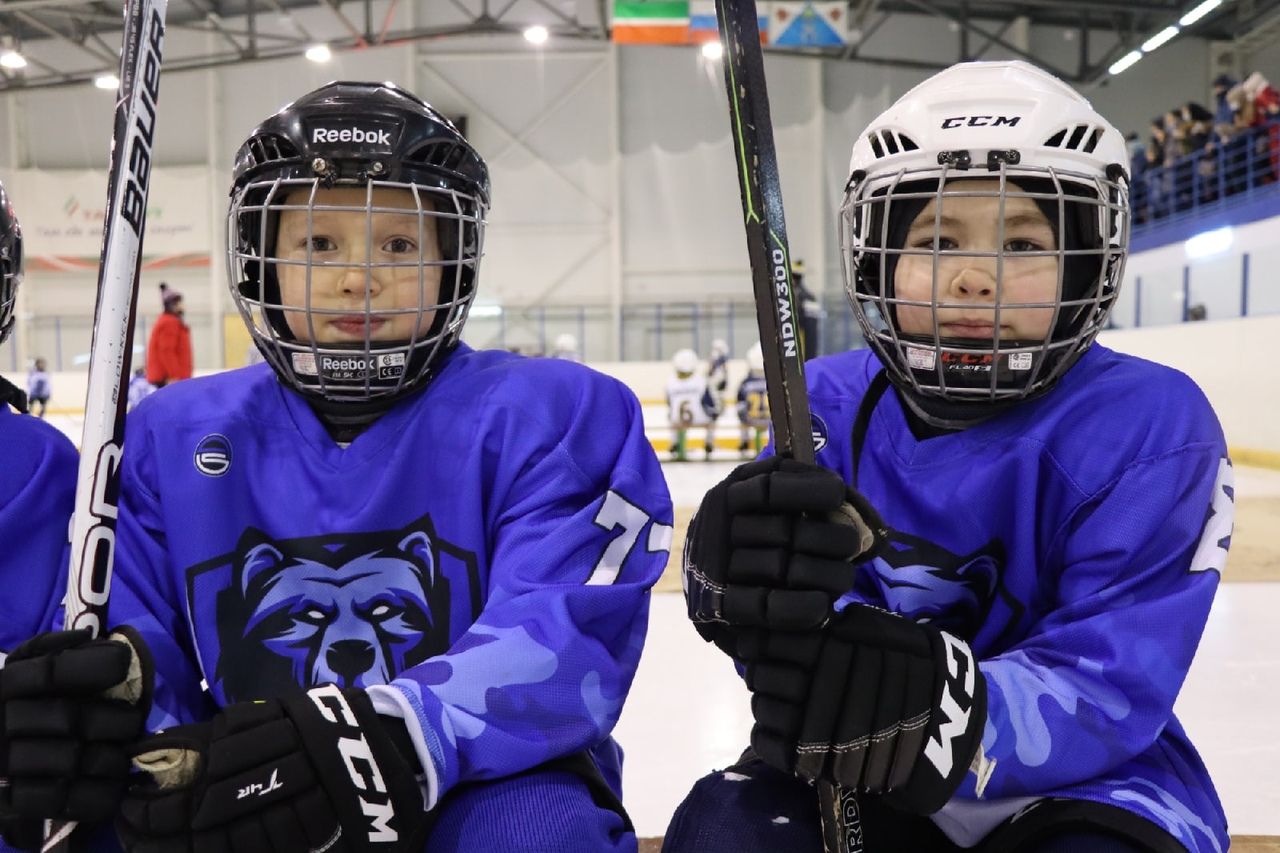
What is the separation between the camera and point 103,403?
827mm

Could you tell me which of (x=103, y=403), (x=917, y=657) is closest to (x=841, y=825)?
(x=917, y=657)

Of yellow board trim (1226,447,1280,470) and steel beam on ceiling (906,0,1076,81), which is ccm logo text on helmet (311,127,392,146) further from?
steel beam on ceiling (906,0,1076,81)

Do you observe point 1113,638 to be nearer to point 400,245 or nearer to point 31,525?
point 400,245

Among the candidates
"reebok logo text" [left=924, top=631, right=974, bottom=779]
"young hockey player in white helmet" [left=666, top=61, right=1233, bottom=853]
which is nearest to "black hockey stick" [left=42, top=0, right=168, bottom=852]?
"young hockey player in white helmet" [left=666, top=61, right=1233, bottom=853]

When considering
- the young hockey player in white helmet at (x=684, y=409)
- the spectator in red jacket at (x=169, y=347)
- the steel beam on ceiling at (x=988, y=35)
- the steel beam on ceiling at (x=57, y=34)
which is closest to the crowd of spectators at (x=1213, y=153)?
the steel beam on ceiling at (x=988, y=35)

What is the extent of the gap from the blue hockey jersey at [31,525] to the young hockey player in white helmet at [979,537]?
2.19 ft

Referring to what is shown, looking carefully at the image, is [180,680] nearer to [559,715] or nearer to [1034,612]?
[559,715]

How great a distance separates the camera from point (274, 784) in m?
0.76

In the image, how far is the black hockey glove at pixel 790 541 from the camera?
727 millimetres

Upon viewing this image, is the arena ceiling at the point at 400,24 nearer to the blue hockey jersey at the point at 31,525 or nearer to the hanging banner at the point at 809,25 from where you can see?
the hanging banner at the point at 809,25

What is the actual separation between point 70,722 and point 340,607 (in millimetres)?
302

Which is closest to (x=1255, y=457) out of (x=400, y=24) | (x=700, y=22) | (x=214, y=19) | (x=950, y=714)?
(x=700, y=22)

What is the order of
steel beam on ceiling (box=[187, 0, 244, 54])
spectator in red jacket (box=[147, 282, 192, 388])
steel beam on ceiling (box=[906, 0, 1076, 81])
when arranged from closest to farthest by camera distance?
spectator in red jacket (box=[147, 282, 192, 388]), steel beam on ceiling (box=[906, 0, 1076, 81]), steel beam on ceiling (box=[187, 0, 244, 54])

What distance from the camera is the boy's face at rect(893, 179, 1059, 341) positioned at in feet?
3.30
